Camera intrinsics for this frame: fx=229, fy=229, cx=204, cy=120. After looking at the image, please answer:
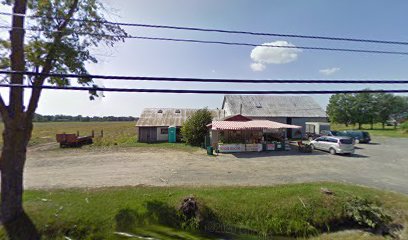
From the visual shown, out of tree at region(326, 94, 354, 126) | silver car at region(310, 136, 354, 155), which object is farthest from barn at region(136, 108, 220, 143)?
tree at region(326, 94, 354, 126)

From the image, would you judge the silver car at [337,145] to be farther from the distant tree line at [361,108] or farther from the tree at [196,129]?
the distant tree line at [361,108]

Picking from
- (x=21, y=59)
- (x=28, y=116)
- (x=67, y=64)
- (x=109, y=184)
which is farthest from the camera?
(x=109, y=184)

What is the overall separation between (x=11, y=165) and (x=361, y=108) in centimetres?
6738

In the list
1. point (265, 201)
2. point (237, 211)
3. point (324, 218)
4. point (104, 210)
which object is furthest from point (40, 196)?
point (324, 218)

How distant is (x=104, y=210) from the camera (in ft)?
27.2

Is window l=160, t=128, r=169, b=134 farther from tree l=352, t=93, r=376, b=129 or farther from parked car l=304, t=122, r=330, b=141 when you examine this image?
tree l=352, t=93, r=376, b=129

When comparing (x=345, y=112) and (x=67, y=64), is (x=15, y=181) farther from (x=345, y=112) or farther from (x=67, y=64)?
(x=345, y=112)

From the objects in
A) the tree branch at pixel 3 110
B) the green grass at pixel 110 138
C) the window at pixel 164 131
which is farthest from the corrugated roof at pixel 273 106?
the tree branch at pixel 3 110

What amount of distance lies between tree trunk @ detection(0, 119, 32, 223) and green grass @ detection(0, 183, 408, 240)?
0.68m

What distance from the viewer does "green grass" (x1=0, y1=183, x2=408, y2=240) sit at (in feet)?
25.3

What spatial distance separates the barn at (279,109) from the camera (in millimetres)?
33750

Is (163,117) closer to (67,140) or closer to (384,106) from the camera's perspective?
(67,140)

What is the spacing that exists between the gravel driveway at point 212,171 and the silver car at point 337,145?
1004 mm

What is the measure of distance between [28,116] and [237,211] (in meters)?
7.99
